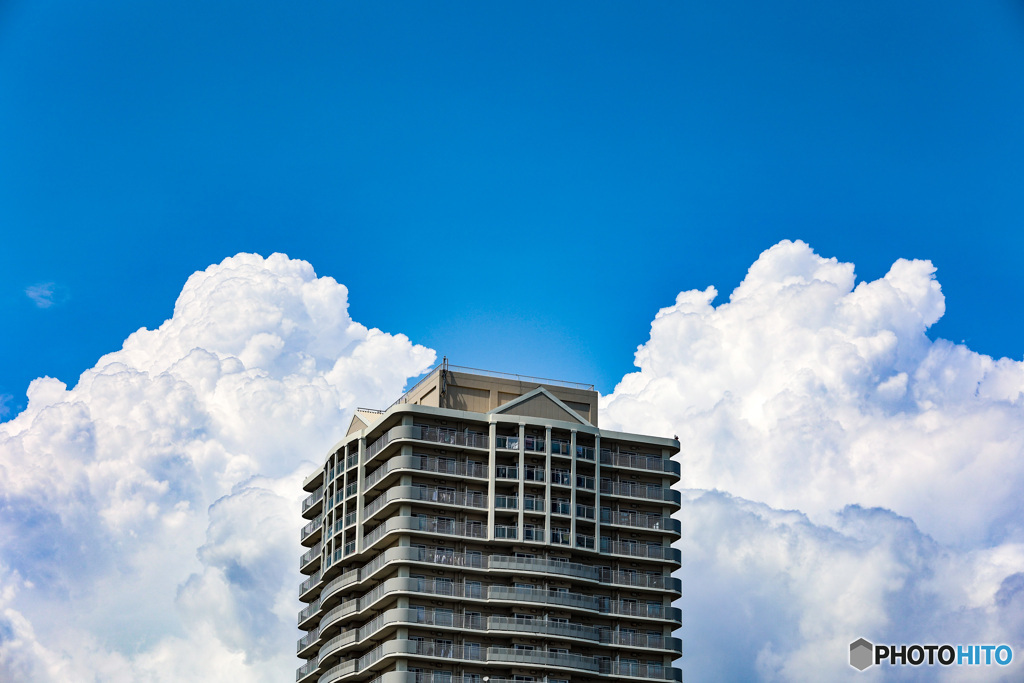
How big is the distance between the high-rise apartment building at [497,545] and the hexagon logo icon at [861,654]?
103ft

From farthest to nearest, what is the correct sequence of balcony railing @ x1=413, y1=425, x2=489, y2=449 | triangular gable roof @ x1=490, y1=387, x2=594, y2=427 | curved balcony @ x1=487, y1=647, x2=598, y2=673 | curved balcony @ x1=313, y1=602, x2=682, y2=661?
triangular gable roof @ x1=490, y1=387, x2=594, y2=427, balcony railing @ x1=413, y1=425, x2=489, y2=449, curved balcony @ x1=313, y1=602, x2=682, y2=661, curved balcony @ x1=487, y1=647, x2=598, y2=673

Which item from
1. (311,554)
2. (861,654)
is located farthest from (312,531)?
(861,654)

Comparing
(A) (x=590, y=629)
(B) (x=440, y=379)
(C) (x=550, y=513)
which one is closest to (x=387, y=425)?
(B) (x=440, y=379)

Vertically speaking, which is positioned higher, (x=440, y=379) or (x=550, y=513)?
(x=440, y=379)

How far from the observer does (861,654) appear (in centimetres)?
12988

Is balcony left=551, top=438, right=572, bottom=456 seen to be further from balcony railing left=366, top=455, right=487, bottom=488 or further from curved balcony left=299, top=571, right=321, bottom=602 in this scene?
curved balcony left=299, top=571, right=321, bottom=602

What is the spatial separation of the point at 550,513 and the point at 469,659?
1628 cm

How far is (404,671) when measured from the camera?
15012 cm

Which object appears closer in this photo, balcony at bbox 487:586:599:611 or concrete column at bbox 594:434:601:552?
balcony at bbox 487:586:599:611

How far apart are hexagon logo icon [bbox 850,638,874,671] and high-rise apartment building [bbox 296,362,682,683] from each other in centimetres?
3126

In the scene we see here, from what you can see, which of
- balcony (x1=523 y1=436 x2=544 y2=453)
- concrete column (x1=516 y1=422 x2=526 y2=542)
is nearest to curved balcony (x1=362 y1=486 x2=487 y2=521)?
concrete column (x1=516 y1=422 x2=526 y2=542)

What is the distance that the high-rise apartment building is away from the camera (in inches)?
6024

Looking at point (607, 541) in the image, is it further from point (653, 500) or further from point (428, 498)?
point (428, 498)

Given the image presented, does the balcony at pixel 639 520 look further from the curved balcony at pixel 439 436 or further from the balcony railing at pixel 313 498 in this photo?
the balcony railing at pixel 313 498
